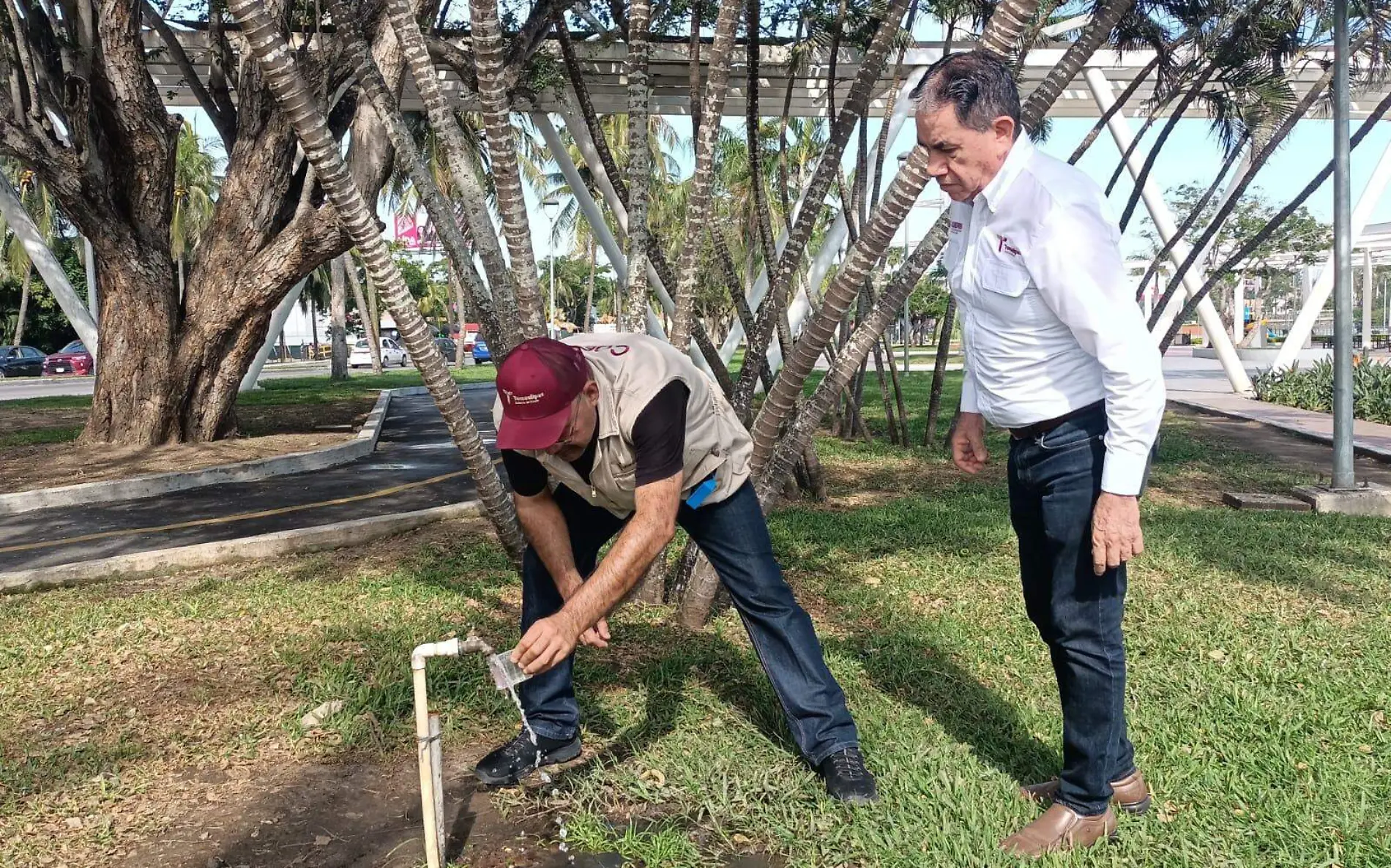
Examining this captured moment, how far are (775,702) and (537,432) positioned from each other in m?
1.79

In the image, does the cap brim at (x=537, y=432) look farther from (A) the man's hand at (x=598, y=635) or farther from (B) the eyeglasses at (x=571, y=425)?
(A) the man's hand at (x=598, y=635)

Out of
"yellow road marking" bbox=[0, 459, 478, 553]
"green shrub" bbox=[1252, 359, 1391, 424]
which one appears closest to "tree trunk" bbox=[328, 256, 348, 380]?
"yellow road marking" bbox=[0, 459, 478, 553]

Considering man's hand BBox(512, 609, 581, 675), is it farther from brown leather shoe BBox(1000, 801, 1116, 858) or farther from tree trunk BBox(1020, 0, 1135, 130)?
tree trunk BBox(1020, 0, 1135, 130)

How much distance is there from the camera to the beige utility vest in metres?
2.73

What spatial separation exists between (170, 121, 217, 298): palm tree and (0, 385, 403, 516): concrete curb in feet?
91.5

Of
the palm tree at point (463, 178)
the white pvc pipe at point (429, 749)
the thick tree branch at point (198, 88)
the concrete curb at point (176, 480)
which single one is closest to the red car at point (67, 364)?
the thick tree branch at point (198, 88)

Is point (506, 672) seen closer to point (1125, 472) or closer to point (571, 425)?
point (571, 425)

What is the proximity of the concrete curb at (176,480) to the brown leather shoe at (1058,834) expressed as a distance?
848 cm

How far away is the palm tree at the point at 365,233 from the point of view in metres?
3.59

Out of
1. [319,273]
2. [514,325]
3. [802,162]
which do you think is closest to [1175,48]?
[514,325]

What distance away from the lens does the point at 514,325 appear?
4.62 metres

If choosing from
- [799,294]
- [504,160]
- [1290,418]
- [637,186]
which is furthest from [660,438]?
[1290,418]

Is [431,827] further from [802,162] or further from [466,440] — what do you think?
[802,162]

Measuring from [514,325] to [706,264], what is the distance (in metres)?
34.5
